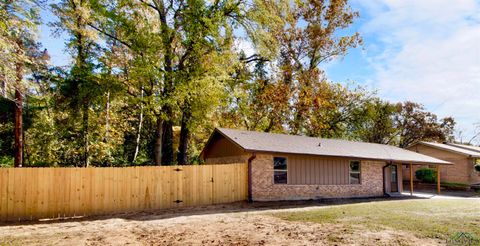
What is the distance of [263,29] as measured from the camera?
2233cm

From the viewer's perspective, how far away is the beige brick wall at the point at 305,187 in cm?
1547

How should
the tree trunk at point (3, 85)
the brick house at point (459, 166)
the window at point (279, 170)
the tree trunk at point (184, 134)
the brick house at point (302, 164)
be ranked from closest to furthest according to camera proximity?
1. the tree trunk at point (3, 85)
2. the brick house at point (302, 164)
3. the window at point (279, 170)
4. the tree trunk at point (184, 134)
5. the brick house at point (459, 166)

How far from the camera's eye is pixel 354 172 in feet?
64.1

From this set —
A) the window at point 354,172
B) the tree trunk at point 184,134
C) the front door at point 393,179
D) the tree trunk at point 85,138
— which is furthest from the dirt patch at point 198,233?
the front door at point 393,179

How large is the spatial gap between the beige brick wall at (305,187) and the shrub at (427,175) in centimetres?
1004

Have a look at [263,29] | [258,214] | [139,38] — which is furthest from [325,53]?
[258,214]

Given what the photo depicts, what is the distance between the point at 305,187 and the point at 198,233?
380 inches

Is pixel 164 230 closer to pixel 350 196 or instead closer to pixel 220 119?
pixel 350 196

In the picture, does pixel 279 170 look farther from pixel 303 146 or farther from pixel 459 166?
pixel 459 166

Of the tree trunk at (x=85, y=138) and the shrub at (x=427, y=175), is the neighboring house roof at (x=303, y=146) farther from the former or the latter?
the tree trunk at (x=85, y=138)

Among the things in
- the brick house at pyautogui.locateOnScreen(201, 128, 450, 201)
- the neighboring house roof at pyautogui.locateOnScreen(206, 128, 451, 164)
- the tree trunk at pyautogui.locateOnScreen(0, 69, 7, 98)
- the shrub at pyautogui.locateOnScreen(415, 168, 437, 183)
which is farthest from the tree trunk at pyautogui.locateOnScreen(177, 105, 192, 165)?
the shrub at pyautogui.locateOnScreen(415, 168, 437, 183)

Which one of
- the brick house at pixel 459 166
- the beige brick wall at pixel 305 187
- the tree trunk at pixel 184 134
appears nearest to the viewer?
the beige brick wall at pixel 305 187

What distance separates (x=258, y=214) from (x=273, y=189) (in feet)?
14.4

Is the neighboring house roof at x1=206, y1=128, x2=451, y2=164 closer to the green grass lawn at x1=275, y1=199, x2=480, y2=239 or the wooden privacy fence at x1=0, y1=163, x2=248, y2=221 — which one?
the wooden privacy fence at x1=0, y1=163, x2=248, y2=221
